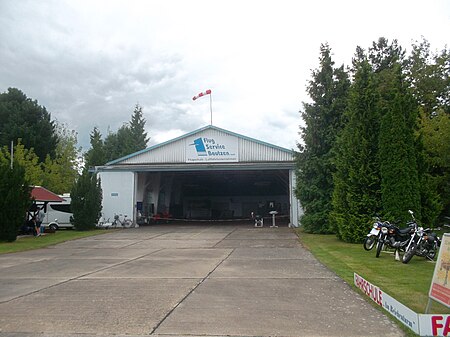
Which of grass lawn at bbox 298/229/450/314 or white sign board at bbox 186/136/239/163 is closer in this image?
grass lawn at bbox 298/229/450/314

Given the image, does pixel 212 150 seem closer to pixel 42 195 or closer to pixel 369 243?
pixel 42 195

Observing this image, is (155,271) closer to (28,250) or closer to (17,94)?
(28,250)

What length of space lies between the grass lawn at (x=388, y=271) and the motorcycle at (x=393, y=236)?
1.33 feet

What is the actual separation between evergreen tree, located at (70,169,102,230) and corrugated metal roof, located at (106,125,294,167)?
3475 millimetres

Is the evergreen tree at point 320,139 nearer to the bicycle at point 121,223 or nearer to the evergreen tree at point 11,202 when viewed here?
the bicycle at point 121,223

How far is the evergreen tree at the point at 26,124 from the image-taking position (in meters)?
43.1

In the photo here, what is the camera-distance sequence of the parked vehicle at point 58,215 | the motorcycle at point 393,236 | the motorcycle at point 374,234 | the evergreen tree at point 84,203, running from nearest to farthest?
the motorcycle at point 393,236 < the motorcycle at point 374,234 < the evergreen tree at point 84,203 < the parked vehicle at point 58,215

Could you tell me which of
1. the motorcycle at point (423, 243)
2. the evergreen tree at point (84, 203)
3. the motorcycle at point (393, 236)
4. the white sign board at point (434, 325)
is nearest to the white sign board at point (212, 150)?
the evergreen tree at point (84, 203)

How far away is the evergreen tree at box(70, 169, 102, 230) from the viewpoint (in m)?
26.9

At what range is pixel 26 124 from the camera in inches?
1735

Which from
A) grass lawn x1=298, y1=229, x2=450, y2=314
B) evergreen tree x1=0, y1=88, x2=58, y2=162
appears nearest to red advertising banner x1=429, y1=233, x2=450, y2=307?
grass lawn x1=298, y1=229, x2=450, y2=314

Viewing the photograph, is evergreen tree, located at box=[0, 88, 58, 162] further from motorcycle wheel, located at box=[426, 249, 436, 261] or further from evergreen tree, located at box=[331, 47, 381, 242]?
motorcycle wheel, located at box=[426, 249, 436, 261]

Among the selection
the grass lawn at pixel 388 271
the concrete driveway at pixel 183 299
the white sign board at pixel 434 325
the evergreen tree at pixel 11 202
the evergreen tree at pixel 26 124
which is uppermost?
the evergreen tree at pixel 26 124

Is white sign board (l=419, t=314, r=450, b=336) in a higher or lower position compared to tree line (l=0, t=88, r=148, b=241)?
lower
